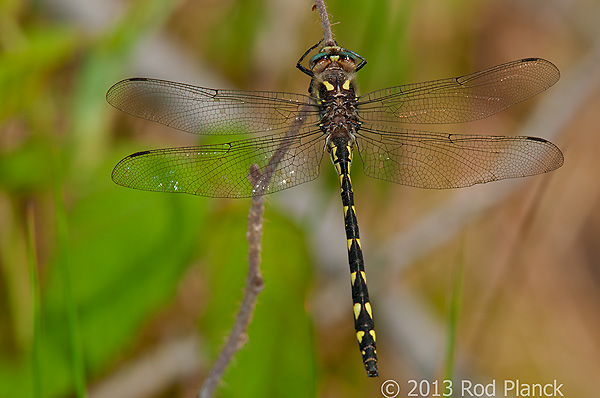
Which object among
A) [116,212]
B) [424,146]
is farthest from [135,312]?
[424,146]

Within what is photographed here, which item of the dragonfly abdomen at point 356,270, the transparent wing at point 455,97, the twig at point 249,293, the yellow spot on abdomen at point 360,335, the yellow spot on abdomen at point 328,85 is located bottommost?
the twig at point 249,293

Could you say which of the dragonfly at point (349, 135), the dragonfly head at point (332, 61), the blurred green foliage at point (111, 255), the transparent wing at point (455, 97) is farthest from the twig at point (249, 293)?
the transparent wing at point (455, 97)

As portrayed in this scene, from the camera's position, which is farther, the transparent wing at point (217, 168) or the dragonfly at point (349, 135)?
the dragonfly at point (349, 135)

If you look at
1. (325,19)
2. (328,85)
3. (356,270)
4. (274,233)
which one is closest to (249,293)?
(274,233)

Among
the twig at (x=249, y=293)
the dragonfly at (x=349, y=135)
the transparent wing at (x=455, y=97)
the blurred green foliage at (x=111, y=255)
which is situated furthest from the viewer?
the transparent wing at (x=455, y=97)

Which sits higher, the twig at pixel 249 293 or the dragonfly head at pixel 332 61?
the dragonfly head at pixel 332 61

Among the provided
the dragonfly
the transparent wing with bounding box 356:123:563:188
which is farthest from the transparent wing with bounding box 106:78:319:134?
the transparent wing with bounding box 356:123:563:188

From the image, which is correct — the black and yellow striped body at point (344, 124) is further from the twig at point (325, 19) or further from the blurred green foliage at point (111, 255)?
the twig at point (325, 19)
